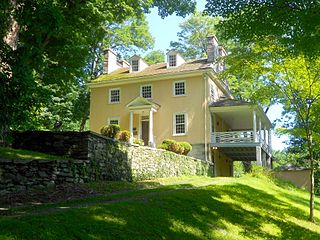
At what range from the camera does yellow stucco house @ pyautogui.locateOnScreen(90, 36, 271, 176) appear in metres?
26.4

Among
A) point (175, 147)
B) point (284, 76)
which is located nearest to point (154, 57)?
point (175, 147)

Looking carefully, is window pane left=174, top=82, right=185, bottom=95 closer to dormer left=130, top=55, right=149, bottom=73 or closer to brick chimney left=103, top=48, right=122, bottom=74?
dormer left=130, top=55, right=149, bottom=73

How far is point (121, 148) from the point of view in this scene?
47.8ft

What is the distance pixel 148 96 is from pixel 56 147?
16.4m

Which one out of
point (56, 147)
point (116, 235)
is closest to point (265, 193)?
point (56, 147)

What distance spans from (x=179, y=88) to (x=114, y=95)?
5.15 meters

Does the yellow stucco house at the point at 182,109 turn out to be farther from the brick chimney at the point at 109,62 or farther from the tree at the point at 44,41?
the tree at the point at 44,41

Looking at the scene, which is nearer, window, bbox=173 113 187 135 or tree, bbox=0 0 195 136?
tree, bbox=0 0 195 136

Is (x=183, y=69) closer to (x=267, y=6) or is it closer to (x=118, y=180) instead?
(x=118, y=180)

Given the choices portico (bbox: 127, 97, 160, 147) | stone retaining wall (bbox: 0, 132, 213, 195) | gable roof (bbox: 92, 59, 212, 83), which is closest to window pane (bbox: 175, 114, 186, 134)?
portico (bbox: 127, 97, 160, 147)

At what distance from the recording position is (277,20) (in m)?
7.88

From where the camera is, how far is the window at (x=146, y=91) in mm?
28844

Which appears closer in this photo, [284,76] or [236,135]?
[284,76]

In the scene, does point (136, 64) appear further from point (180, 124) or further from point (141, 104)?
point (180, 124)
